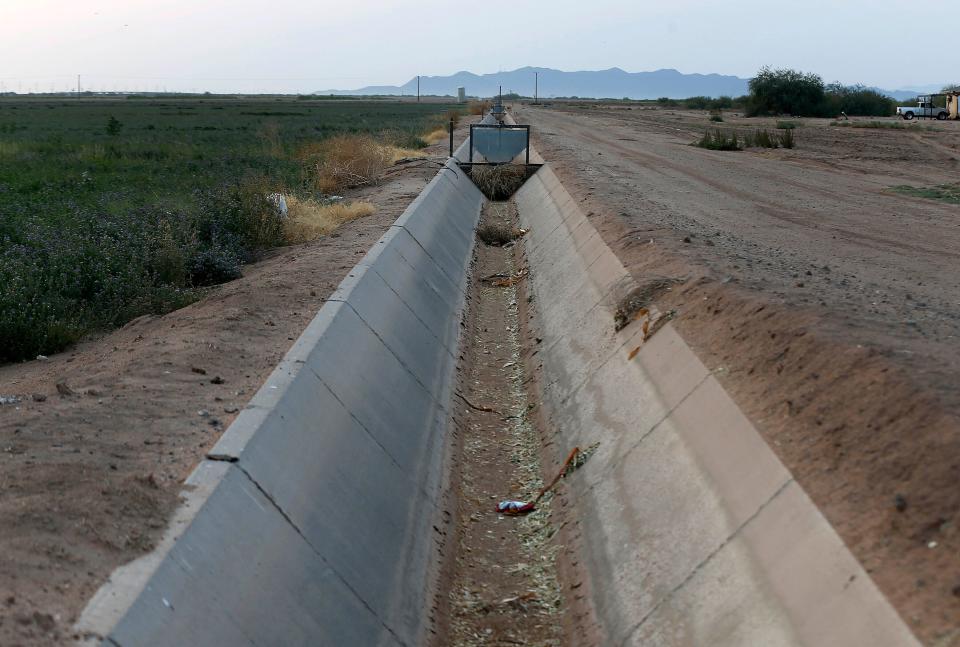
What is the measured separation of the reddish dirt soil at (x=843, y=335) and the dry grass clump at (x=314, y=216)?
180 inches

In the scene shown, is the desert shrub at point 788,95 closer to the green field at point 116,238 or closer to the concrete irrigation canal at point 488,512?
the green field at point 116,238

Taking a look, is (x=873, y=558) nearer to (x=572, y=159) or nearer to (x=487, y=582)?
(x=487, y=582)

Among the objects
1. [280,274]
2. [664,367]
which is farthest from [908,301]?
[280,274]

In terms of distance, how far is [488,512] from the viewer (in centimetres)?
924

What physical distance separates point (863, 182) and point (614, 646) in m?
24.2

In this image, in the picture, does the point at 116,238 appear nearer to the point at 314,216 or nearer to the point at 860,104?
the point at 314,216

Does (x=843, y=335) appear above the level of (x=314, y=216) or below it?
above

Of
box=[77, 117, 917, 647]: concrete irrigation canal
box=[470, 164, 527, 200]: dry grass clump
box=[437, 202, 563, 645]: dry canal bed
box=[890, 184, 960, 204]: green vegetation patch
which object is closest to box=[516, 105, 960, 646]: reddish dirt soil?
box=[77, 117, 917, 647]: concrete irrigation canal

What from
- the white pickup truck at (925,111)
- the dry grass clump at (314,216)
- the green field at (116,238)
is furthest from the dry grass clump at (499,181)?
the white pickup truck at (925,111)

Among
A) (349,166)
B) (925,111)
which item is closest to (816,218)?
(349,166)

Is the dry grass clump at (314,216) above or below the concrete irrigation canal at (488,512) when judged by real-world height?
above

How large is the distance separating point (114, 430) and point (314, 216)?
43.9 feet

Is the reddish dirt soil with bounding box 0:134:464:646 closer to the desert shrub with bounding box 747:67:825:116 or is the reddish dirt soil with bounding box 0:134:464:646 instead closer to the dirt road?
the dirt road

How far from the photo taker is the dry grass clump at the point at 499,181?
96.6 ft
